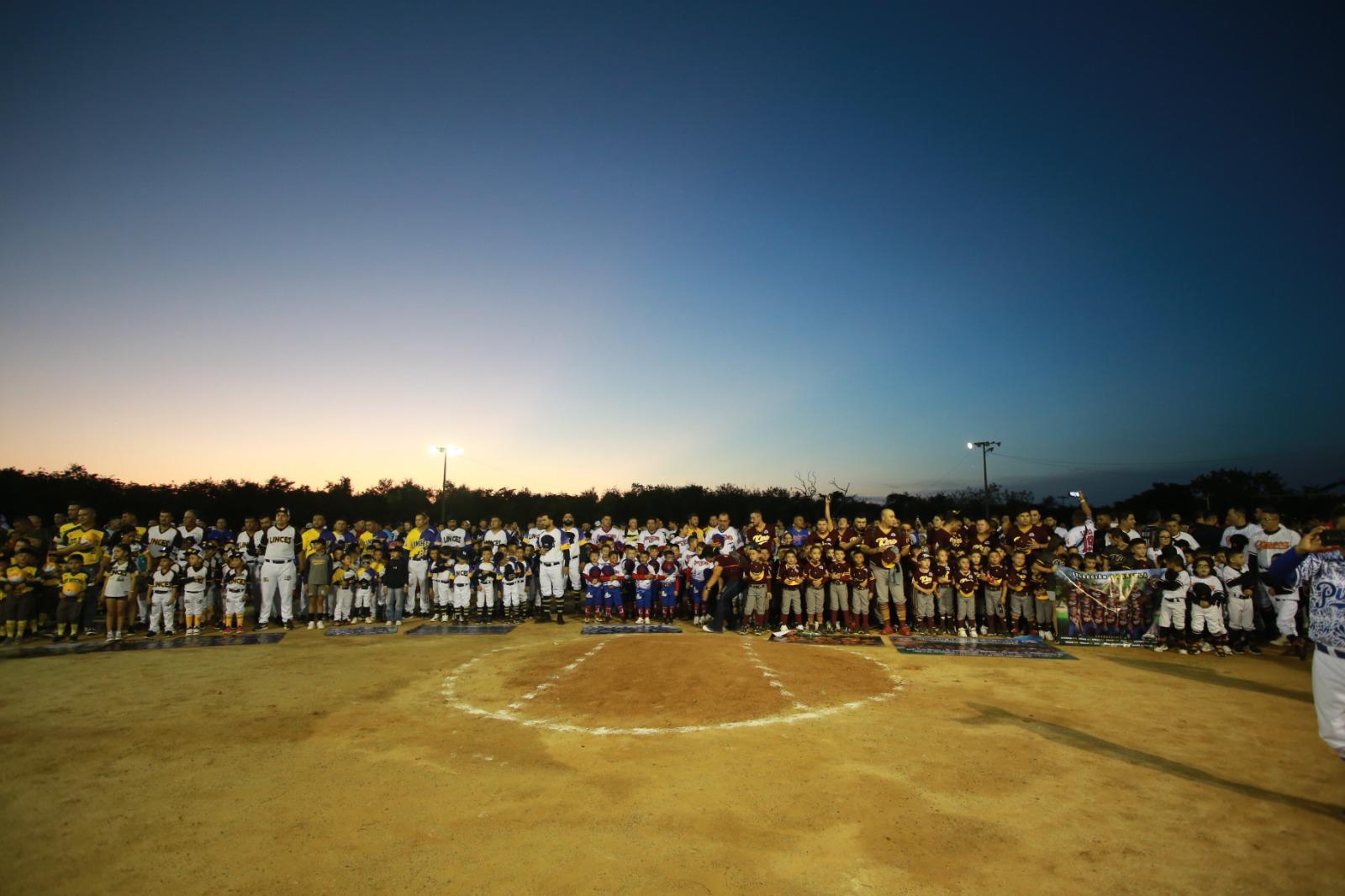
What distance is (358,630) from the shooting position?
1245 cm

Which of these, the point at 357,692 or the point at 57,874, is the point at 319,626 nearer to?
the point at 357,692

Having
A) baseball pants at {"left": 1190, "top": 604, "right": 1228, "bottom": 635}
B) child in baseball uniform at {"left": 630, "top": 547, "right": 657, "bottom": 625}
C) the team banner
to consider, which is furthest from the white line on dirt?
baseball pants at {"left": 1190, "top": 604, "right": 1228, "bottom": 635}

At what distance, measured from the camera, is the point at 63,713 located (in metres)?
7.03

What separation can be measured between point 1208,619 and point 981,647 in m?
3.68

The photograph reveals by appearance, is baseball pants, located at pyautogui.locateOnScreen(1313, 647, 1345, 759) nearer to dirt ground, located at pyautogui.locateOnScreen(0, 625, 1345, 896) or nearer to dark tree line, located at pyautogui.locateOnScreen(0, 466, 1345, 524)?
dirt ground, located at pyautogui.locateOnScreen(0, 625, 1345, 896)

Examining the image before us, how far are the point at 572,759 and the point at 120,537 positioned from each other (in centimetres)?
1200

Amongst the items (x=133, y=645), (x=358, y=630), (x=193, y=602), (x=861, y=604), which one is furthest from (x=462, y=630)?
(x=861, y=604)

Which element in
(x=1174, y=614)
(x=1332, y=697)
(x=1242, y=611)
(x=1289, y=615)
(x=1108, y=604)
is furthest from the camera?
(x=1108, y=604)

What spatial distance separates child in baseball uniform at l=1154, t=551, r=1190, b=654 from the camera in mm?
10539

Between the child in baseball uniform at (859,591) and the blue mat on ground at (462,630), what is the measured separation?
6.60 meters

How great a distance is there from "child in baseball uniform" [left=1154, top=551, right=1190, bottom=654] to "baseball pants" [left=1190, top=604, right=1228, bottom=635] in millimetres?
131

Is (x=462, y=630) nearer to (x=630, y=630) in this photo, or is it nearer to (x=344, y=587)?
(x=344, y=587)

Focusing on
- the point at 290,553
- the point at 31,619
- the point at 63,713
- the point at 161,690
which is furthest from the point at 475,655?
the point at 31,619

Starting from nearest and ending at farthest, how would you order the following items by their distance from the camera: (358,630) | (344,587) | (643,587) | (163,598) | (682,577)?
(163,598) → (358,630) → (344,587) → (643,587) → (682,577)
